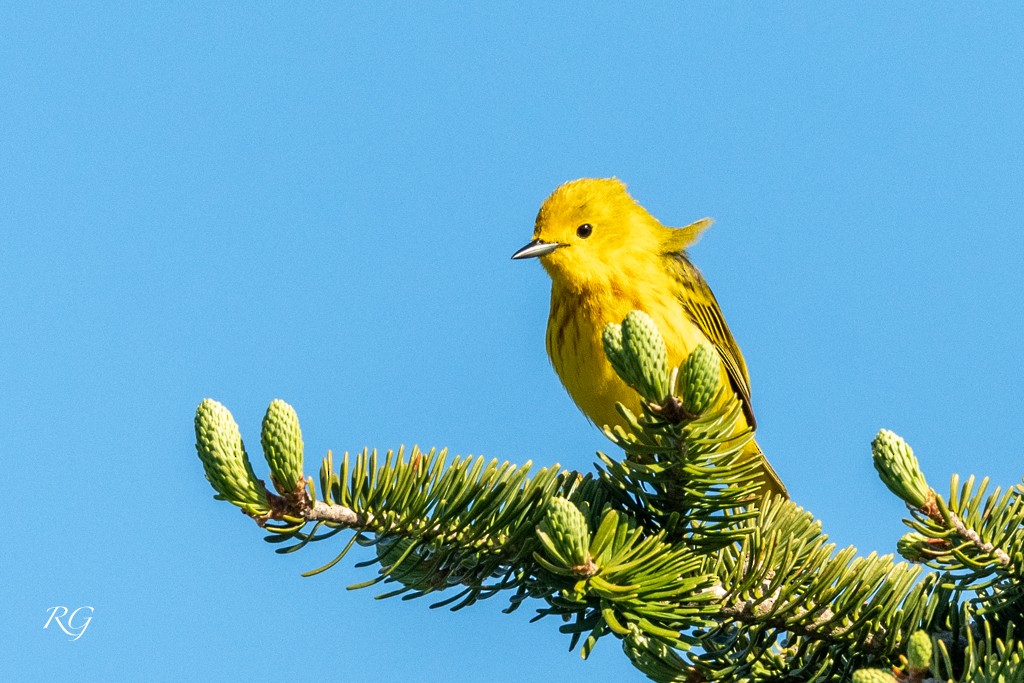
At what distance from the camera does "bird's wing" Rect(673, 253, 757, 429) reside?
5.59m

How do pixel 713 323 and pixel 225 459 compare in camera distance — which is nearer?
pixel 225 459

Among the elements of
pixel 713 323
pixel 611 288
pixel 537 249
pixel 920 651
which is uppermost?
pixel 713 323

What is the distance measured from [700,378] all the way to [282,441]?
0.85 metres

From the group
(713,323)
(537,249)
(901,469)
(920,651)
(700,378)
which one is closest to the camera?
(920,651)

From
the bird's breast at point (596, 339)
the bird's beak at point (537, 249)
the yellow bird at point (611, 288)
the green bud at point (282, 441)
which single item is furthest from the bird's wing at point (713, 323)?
the green bud at point (282, 441)

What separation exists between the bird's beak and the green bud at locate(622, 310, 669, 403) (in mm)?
3268

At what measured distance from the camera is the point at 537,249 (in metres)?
5.49

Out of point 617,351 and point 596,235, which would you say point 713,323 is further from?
point 617,351

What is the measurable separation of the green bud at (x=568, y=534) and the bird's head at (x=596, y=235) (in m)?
3.23

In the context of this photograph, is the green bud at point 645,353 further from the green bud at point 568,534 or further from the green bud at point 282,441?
the green bud at point 282,441

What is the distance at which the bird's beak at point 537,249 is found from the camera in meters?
5.45

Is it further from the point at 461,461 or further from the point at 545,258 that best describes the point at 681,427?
the point at 545,258

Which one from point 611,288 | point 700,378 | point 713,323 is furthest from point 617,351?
point 713,323

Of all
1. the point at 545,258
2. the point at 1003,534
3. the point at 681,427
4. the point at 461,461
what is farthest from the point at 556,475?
the point at 545,258
